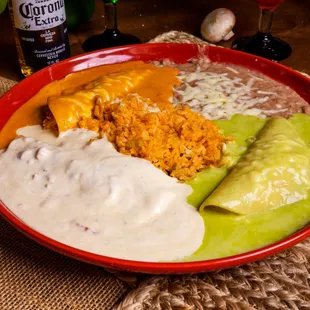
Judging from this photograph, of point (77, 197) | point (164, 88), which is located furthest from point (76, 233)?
point (164, 88)

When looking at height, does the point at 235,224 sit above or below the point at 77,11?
above

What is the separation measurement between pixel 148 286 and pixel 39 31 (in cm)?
119

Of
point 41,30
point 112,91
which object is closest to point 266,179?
point 112,91

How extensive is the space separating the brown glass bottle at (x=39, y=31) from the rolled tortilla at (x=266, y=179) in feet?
3.22

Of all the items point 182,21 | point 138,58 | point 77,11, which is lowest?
point 182,21

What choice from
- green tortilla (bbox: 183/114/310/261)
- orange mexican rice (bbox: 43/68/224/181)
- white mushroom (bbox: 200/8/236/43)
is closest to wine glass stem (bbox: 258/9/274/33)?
white mushroom (bbox: 200/8/236/43)

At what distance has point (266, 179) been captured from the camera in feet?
4.34

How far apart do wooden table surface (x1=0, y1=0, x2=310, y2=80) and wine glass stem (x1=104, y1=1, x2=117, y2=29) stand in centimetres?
18

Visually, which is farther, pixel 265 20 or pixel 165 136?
pixel 265 20

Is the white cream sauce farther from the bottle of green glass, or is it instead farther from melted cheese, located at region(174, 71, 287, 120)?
the bottle of green glass

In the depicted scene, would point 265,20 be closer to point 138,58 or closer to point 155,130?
point 138,58

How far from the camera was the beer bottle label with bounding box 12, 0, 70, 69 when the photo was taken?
1955mm

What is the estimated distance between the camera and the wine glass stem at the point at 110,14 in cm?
237

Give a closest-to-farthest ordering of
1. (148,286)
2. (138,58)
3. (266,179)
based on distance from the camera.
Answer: (148,286)
(266,179)
(138,58)
